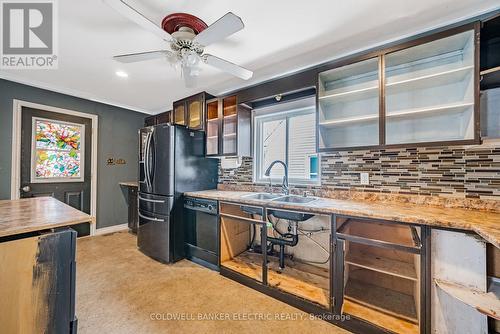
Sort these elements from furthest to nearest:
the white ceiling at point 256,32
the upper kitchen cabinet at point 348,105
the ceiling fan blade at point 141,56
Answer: the upper kitchen cabinet at point 348,105, the ceiling fan blade at point 141,56, the white ceiling at point 256,32

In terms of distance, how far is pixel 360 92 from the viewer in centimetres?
197

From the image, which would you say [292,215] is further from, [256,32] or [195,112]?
[195,112]

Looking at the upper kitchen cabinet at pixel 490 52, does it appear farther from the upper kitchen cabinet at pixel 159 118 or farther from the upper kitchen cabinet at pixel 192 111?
the upper kitchen cabinet at pixel 159 118

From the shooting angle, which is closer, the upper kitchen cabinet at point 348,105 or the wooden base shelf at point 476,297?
the wooden base shelf at point 476,297

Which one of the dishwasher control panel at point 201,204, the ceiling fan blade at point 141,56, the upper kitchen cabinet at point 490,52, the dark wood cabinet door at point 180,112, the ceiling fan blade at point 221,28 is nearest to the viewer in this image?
the ceiling fan blade at point 221,28

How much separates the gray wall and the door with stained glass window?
0.15 meters

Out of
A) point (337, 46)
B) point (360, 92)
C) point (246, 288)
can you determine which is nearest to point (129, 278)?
point (246, 288)

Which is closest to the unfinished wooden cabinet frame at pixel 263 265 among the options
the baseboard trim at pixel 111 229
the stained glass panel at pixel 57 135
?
the baseboard trim at pixel 111 229

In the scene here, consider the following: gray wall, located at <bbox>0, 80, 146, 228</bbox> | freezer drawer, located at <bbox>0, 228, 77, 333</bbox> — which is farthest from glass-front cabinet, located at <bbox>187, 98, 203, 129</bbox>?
freezer drawer, located at <bbox>0, 228, 77, 333</bbox>

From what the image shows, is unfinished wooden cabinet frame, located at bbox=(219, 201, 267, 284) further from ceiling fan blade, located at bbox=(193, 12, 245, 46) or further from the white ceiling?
the white ceiling

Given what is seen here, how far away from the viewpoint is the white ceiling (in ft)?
5.00

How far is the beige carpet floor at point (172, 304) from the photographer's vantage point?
5.24 feet
